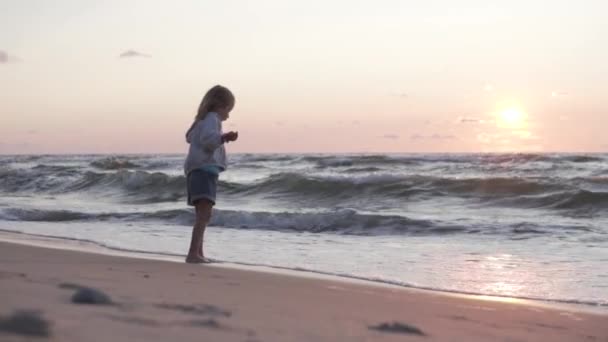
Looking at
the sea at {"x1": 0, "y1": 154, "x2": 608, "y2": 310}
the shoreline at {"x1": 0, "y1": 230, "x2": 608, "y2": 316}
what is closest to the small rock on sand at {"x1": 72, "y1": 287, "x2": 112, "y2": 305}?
the shoreline at {"x1": 0, "y1": 230, "x2": 608, "y2": 316}

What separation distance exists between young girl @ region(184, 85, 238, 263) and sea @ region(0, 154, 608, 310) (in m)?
0.49

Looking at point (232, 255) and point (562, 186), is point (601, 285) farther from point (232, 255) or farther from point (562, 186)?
point (562, 186)

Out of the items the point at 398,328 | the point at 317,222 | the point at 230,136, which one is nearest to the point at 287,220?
the point at 317,222

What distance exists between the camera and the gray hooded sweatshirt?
6.14m

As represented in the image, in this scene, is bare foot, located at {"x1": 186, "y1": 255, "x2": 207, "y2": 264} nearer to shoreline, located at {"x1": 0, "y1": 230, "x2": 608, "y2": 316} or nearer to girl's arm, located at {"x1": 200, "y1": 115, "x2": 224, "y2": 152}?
shoreline, located at {"x1": 0, "y1": 230, "x2": 608, "y2": 316}

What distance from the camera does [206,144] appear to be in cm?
615

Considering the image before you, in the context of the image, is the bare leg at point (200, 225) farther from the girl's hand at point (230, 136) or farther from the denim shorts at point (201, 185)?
the girl's hand at point (230, 136)

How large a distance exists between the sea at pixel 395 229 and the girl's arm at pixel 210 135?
1081mm

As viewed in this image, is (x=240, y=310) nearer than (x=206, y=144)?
Yes

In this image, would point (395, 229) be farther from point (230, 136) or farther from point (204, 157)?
point (230, 136)

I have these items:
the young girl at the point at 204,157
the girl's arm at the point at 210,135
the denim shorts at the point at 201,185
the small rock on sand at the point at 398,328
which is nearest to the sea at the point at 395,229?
the young girl at the point at 204,157

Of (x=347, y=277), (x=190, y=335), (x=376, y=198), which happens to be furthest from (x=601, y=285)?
(x=376, y=198)

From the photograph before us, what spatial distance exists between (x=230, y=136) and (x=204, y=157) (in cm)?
44

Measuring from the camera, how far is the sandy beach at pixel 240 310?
261 cm
